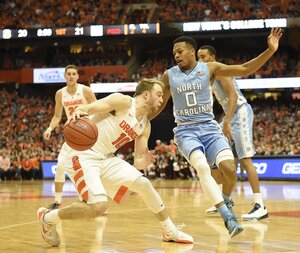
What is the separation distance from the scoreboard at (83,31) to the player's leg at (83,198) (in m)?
27.2

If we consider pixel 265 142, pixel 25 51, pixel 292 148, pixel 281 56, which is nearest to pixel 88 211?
pixel 292 148

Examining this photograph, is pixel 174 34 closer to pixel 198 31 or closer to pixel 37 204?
pixel 198 31

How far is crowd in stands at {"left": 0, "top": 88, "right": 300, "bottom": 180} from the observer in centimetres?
2353

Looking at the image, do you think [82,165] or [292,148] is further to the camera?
[292,148]

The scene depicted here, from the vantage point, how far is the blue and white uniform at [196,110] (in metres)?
6.57

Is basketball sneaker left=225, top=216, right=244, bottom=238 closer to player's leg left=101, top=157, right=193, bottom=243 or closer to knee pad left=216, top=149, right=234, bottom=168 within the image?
player's leg left=101, top=157, right=193, bottom=243

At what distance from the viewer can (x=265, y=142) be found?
25.8m

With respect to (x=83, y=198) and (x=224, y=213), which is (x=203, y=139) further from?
(x=83, y=198)

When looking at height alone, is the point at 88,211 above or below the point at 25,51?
below

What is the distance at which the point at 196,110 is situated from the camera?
21.8ft

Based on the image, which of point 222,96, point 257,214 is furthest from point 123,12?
point 257,214

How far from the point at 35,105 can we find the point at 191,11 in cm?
987

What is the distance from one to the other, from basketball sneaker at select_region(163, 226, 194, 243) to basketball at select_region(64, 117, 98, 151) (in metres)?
1.26

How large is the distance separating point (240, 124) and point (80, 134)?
368 centimetres
